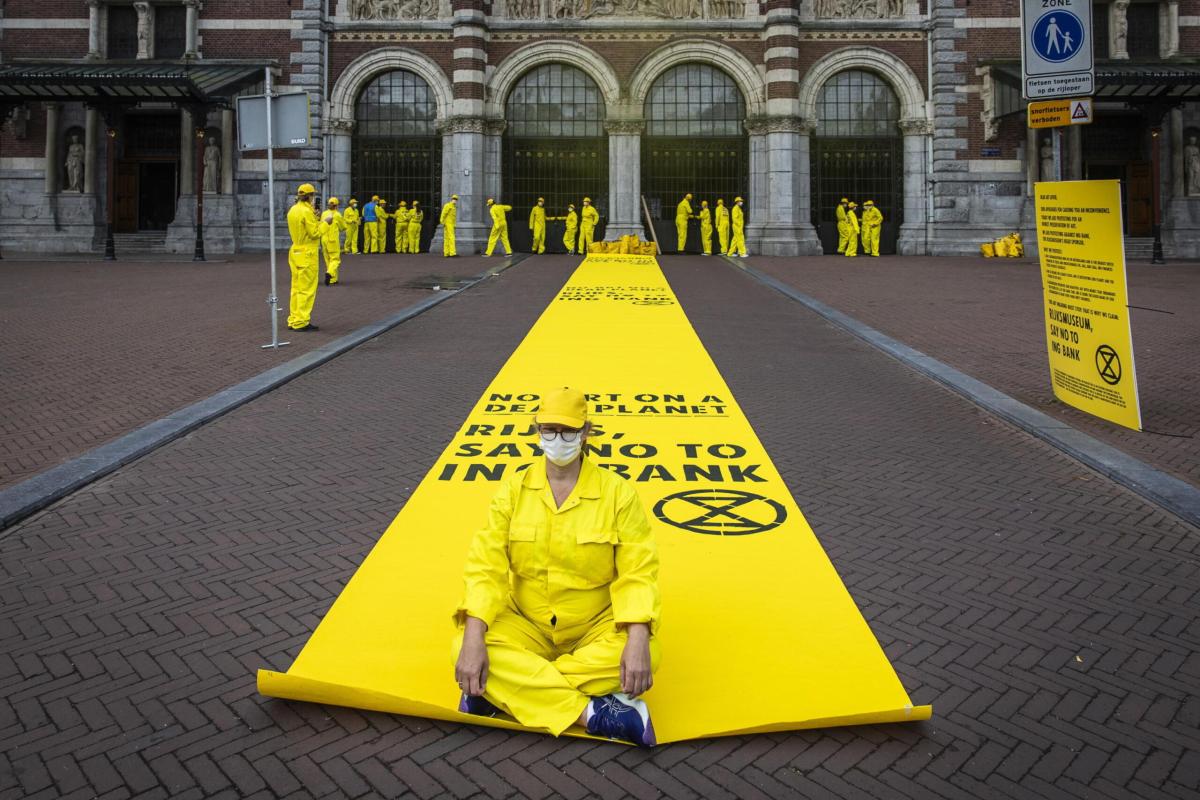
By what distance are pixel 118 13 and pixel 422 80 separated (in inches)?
388

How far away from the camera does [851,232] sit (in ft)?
98.2

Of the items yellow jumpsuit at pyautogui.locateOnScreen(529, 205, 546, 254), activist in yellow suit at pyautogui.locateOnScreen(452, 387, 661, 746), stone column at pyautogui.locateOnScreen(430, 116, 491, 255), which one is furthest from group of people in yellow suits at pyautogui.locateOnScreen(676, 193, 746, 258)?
activist in yellow suit at pyautogui.locateOnScreen(452, 387, 661, 746)

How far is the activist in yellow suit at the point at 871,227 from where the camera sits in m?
29.7

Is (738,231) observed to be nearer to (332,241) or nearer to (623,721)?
(332,241)

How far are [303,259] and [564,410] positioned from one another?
32.9 feet

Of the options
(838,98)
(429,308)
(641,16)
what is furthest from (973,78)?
(429,308)

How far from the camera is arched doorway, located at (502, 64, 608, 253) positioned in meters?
30.7

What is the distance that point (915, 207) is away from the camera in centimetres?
3066

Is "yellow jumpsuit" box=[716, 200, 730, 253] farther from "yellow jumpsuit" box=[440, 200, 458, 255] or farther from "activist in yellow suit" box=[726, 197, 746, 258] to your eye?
"yellow jumpsuit" box=[440, 200, 458, 255]

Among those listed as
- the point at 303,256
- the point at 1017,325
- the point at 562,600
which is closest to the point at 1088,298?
the point at 1017,325

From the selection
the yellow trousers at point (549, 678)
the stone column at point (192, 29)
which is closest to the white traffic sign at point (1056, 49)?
the yellow trousers at point (549, 678)

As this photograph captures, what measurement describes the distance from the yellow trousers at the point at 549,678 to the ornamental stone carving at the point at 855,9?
3056 centimetres

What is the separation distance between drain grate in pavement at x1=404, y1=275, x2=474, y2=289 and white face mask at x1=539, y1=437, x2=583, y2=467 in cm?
1541

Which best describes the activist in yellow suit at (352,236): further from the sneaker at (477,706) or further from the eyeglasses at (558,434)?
the sneaker at (477,706)
